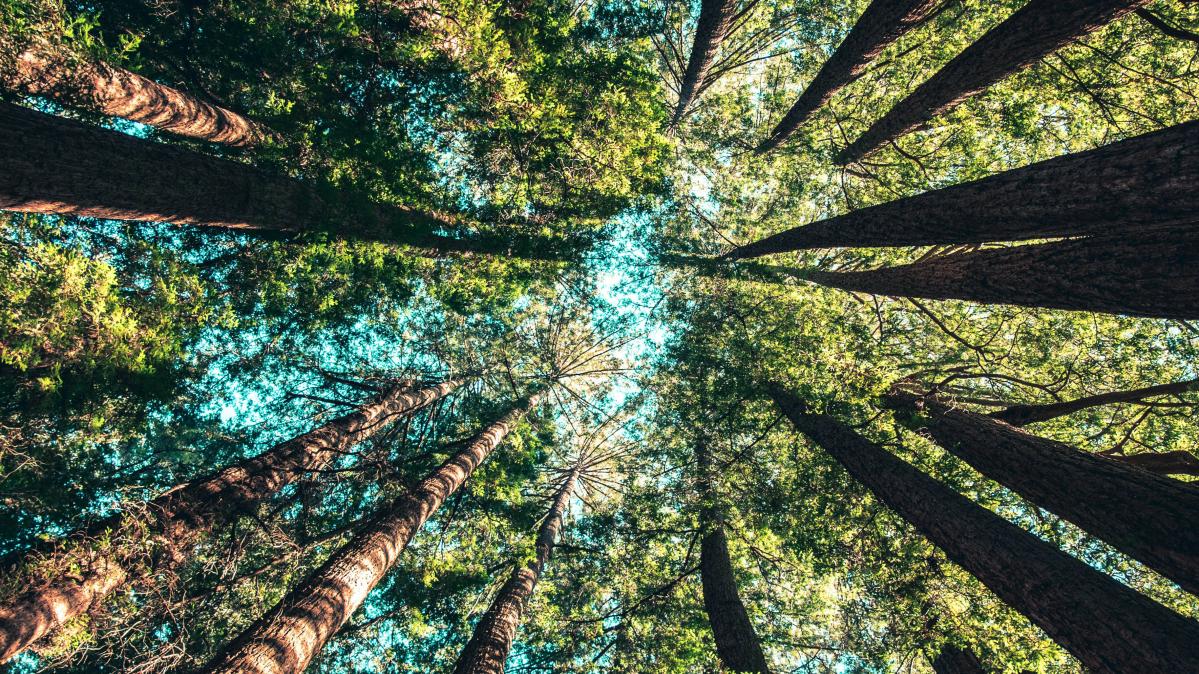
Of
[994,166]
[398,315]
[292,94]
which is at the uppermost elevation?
[994,166]

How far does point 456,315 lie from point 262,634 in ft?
24.0

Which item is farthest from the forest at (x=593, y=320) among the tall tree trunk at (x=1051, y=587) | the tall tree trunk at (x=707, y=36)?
the tall tree trunk at (x=707, y=36)

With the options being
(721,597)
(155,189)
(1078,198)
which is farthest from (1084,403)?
(155,189)

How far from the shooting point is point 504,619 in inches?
282

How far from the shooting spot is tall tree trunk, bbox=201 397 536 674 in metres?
3.71

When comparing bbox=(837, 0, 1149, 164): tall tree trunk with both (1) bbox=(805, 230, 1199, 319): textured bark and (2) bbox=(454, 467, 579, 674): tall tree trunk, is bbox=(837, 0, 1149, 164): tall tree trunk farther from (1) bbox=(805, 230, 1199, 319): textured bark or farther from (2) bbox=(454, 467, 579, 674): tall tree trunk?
(2) bbox=(454, 467, 579, 674): tall tree trunk

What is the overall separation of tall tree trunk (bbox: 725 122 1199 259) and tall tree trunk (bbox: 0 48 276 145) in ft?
32.7

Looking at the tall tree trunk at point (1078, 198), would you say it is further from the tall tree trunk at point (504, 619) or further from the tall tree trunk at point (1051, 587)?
the tall tree trunk at point (504, 619)

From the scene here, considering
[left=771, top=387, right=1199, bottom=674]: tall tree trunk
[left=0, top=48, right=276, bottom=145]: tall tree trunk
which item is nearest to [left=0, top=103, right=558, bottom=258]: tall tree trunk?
[left=0, top=48, right=276, bottom=145]: tall tree trunk

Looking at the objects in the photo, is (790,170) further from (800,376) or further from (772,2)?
(800,376)

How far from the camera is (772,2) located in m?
10.7

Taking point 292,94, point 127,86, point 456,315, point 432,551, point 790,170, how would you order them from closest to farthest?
point 127,86, point 292,94, point 432,551, point 456,315, point 790,170

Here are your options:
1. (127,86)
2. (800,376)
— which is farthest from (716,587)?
(127,86)

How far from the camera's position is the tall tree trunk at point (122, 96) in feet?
14.0
